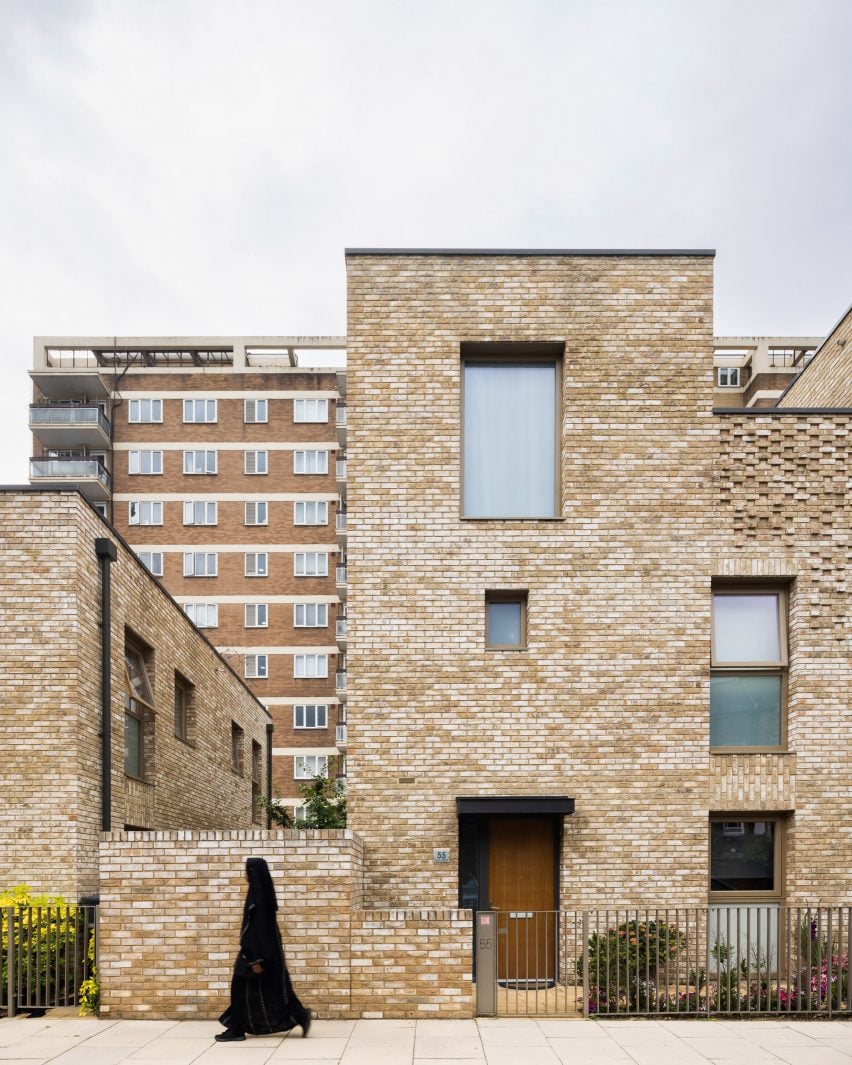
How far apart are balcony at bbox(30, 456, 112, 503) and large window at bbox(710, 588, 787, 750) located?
134 ft

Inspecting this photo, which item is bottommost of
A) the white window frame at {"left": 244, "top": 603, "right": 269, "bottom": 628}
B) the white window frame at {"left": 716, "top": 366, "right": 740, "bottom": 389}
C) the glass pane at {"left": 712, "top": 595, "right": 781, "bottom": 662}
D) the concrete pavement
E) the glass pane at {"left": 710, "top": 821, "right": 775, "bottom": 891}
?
the concrete pavement

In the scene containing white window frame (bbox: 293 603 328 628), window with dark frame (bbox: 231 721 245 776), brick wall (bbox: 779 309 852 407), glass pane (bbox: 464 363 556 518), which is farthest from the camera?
white window frame (bbox: 293 603 328 628)

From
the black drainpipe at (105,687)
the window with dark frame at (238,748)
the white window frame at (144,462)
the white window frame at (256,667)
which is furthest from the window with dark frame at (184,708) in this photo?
the white window frame at (144,462)

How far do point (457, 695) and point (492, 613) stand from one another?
120cm

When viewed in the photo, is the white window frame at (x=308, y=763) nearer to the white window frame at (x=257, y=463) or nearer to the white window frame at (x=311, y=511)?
the white window frame at (x=311, y=511)

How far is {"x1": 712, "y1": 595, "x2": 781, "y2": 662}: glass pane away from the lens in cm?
1339

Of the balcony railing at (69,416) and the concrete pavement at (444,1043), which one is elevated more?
the balcony railing at (69,416)

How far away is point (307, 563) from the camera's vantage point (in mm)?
50094

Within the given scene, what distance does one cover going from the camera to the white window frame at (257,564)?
49656 mm

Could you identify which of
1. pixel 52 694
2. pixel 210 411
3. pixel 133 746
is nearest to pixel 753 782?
pixel 52 694

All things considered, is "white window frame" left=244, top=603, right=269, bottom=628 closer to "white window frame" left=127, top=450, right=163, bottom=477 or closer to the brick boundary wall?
"white window frame" left=127, top=450, right=163, bottom=477

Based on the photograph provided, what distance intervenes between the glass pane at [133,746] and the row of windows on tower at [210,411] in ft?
120

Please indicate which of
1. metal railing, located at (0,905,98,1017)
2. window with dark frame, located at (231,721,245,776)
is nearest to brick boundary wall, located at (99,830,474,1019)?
metal railing, located at (0,905,98,1017)

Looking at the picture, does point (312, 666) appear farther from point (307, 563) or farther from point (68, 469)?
point (68, 469)
